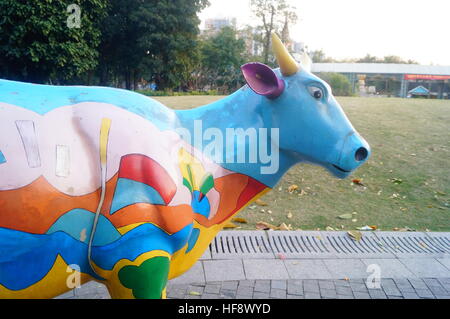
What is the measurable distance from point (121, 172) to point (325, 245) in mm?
3926

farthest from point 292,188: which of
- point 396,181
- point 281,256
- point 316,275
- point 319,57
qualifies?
point 319,57

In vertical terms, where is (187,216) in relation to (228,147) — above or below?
below

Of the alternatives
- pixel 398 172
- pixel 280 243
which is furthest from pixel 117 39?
pixel 280 243

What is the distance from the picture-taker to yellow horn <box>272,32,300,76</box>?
2.32 meters

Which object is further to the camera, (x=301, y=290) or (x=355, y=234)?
(x=355, y=234)

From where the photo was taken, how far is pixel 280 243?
520 cm

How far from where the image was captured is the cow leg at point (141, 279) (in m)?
1.98

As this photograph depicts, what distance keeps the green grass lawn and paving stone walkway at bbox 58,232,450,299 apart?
1.00m

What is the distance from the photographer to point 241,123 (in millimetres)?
2477

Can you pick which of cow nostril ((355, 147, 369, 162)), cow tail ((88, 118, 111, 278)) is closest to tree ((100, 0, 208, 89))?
cow tail ((88, 118, 111, 278))

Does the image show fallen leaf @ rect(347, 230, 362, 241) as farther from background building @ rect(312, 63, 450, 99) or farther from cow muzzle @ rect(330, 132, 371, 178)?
background building @ rect(312, 63, 450, 99)

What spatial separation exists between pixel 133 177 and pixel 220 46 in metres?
45.3

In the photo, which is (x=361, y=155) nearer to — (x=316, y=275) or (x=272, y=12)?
(x=316, y=275)
